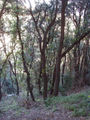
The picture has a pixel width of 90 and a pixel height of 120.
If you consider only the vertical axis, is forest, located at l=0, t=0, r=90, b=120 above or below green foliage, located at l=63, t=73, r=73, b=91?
above

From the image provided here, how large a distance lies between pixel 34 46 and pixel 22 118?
10.6m

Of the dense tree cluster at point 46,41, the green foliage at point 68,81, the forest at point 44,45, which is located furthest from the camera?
the green foliage at point 68,81

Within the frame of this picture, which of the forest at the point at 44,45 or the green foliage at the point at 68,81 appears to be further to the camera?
the green foliage at the point at 68,81

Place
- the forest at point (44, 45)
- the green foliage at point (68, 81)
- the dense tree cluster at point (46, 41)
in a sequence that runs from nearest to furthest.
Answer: the forest at point (44, 45)
the dense tree cluster at point (46, 41)
the green foliage at point (68, 81)

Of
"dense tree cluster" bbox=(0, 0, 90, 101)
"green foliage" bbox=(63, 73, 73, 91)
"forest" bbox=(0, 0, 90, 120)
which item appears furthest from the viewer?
"green foliage" bbox=(63, 73, 73, 91)

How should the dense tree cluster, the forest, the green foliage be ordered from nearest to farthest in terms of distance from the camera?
1. the forest
2. the dense tree cluster
3. the green foliage

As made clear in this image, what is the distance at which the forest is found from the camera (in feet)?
30.5

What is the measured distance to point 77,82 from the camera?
16.6 metres

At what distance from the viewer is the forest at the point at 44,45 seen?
9.29 m

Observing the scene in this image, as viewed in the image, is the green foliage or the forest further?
the green foliage

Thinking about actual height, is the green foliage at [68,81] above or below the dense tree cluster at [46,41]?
below

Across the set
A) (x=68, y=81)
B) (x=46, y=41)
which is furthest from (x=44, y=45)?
(x=68, y=81)

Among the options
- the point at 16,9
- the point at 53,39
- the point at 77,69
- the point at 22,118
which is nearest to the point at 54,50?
the point at 53,39

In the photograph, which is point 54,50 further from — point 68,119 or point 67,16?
point 68,119
